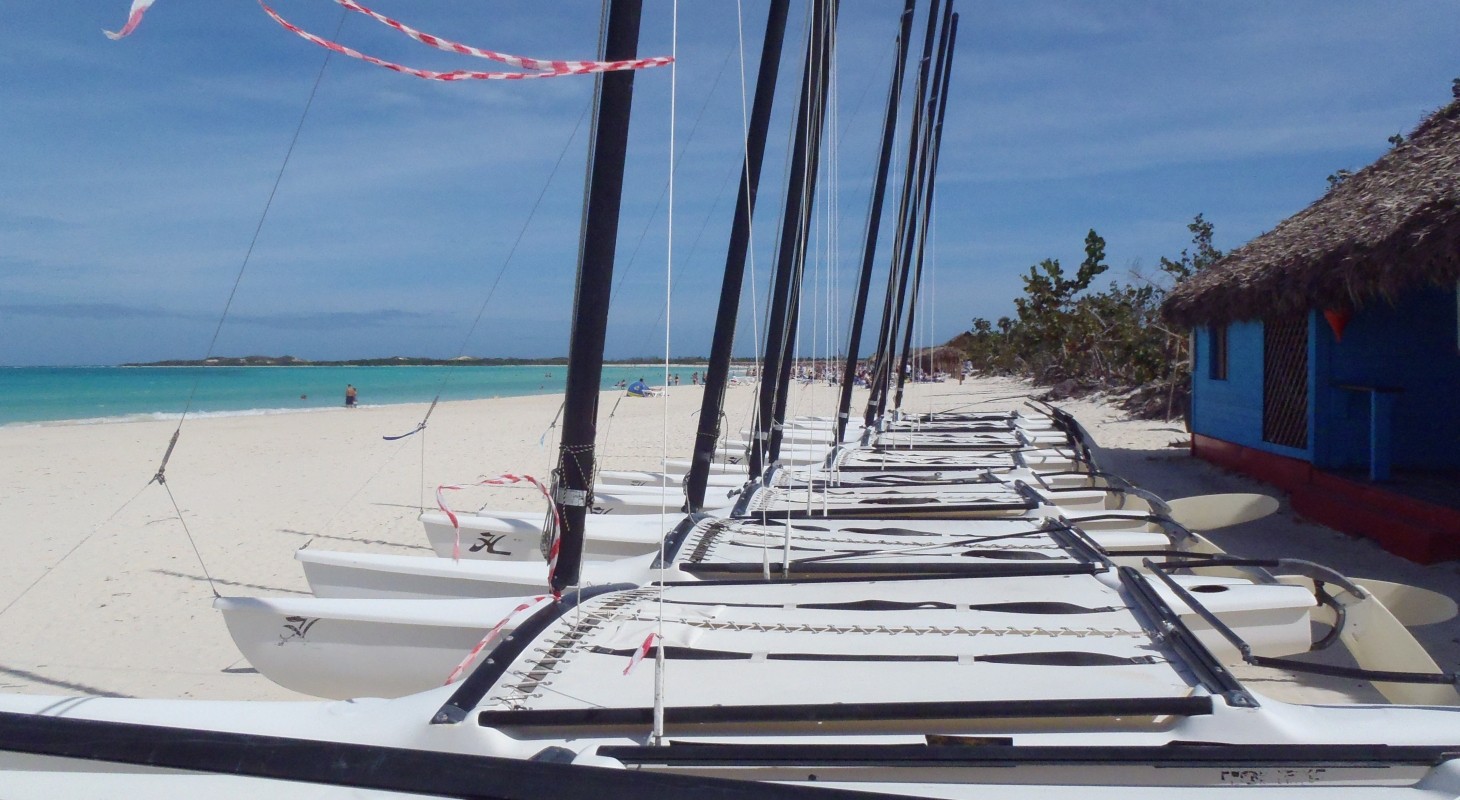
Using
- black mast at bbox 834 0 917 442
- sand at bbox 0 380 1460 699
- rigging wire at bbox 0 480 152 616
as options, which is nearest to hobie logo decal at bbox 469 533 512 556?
sand at bbox 0 380 1460 699

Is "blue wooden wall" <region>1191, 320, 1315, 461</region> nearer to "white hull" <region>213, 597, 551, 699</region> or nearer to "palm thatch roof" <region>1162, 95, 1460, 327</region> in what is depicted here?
"palm thatch roof" <region>1162, 95, 1460, 327</region>

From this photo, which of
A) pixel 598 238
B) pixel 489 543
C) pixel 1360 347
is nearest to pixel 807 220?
pixel 489 543

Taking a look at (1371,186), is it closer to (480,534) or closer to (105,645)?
(480,534)

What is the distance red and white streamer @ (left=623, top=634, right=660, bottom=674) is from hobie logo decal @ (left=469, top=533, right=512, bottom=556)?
2942 millimetres

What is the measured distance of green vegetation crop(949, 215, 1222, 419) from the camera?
56.3 feet

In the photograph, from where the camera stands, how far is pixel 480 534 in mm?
5613

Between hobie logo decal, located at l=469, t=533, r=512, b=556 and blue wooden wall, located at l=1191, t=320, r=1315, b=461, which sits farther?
blue wooden wall, located at l=1191, t=320, r=1315, b=461

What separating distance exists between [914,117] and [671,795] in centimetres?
1383

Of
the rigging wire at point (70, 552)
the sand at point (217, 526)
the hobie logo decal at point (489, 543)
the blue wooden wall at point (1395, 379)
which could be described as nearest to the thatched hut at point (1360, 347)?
the blue wooden wall at point (1395, 379)

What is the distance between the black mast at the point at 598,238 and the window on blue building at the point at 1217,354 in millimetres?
9484

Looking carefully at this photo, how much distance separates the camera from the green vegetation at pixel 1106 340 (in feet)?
56.3

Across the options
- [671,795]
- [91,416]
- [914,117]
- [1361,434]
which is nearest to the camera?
[671,795]

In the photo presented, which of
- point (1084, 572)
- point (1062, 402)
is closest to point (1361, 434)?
point (1084, 572)

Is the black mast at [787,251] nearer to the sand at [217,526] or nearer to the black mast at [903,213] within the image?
the sand at [217,526]
